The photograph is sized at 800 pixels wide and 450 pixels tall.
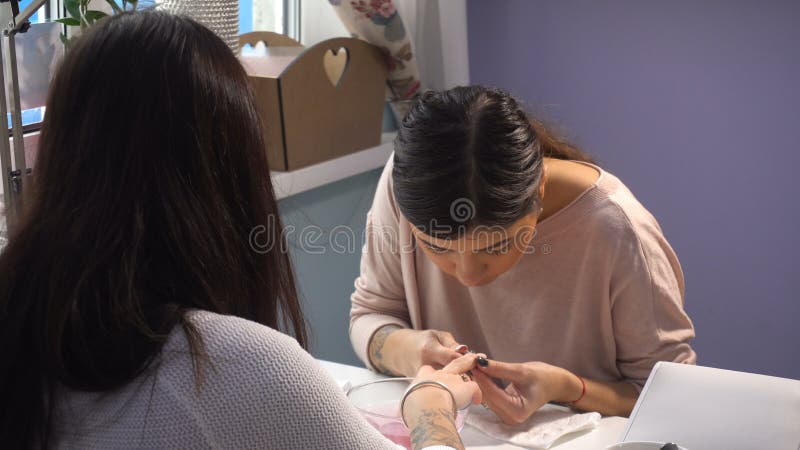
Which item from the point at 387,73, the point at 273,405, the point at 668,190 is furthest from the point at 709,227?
the point at 273,405

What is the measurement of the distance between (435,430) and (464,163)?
0.36 meters

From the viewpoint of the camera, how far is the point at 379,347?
4.91 feet

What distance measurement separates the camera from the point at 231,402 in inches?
29.3

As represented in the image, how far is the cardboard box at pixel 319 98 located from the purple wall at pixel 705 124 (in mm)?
485

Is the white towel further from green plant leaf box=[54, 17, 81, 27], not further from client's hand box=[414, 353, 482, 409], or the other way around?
green plant leaf box=[54, 17, 81, 27]

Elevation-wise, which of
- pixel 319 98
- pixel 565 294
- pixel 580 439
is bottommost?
pixel 580 439

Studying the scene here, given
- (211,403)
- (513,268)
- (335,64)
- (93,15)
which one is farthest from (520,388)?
(335,64)

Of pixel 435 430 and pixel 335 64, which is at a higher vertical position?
pixel 335 64

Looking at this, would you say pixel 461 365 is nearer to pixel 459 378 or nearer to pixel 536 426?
pixel 459 378

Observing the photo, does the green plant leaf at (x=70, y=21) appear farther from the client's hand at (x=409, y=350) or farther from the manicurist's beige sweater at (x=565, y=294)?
the client's hand at (x=409, y=350)

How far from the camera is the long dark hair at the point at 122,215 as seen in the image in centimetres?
75

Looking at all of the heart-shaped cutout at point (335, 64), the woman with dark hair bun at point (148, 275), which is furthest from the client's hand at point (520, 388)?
the heart-shaped cutout at point (335, 64)

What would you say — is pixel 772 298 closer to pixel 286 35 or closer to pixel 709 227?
pixel 709 227

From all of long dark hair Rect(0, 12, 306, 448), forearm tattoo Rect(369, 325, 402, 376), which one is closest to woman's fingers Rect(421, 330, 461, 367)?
forearm tattoo Rect(369, 325, 402, 376)
